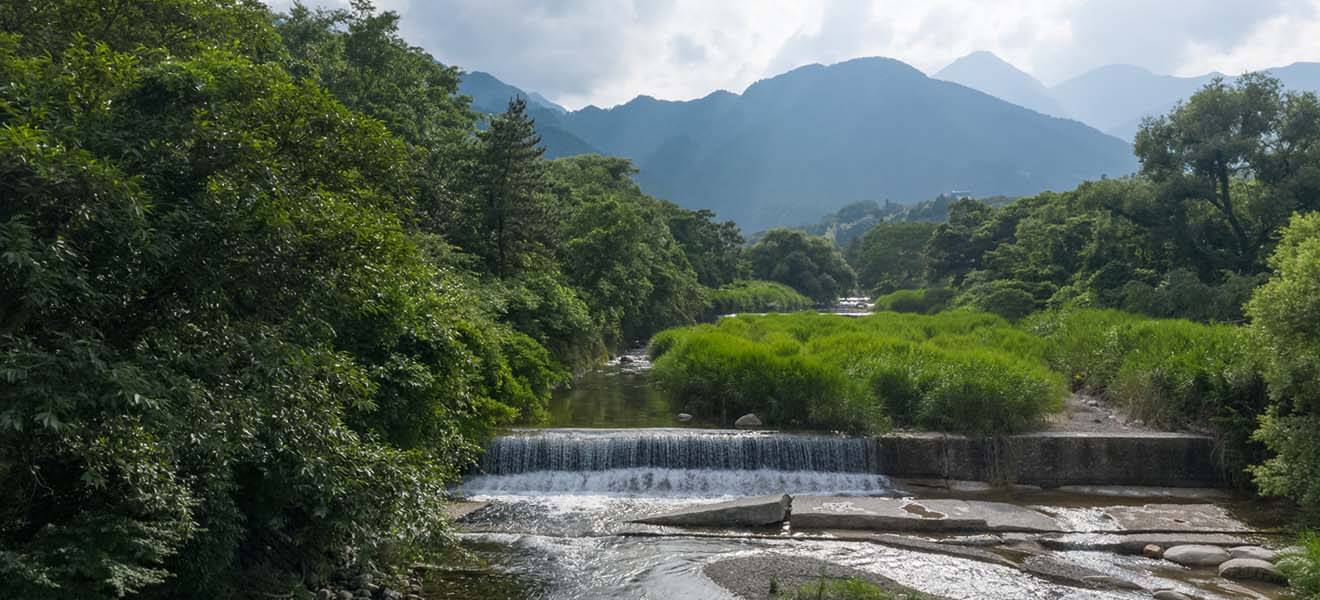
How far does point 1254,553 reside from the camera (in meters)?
10.9

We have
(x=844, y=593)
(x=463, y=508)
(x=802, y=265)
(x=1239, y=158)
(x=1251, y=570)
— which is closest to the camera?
(x=844, y=593)

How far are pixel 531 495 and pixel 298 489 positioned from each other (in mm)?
8325

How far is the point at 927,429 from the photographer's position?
53.5 feet

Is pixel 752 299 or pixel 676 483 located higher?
pixel 752 299

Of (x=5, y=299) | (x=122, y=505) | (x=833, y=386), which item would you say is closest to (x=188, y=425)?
(x=122, y=505)

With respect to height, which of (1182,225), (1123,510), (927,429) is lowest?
(1123,510)

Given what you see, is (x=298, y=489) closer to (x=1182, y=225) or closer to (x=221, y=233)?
(x=221, y=233)

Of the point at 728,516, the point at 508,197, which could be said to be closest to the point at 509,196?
the point at 508,197

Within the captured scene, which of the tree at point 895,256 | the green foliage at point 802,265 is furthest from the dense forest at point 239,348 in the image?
the tree at point 895,256

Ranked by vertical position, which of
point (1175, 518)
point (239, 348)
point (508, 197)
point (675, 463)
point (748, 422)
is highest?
point (508, 197)

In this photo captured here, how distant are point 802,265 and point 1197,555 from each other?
240 feet

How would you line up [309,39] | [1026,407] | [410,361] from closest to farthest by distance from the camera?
1. [410,361]
2. [1026,407]
3. [309,39]

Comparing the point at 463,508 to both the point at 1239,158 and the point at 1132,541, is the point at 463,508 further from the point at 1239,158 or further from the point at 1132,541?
the point at 1239,158

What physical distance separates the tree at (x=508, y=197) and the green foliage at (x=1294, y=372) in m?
21.4
